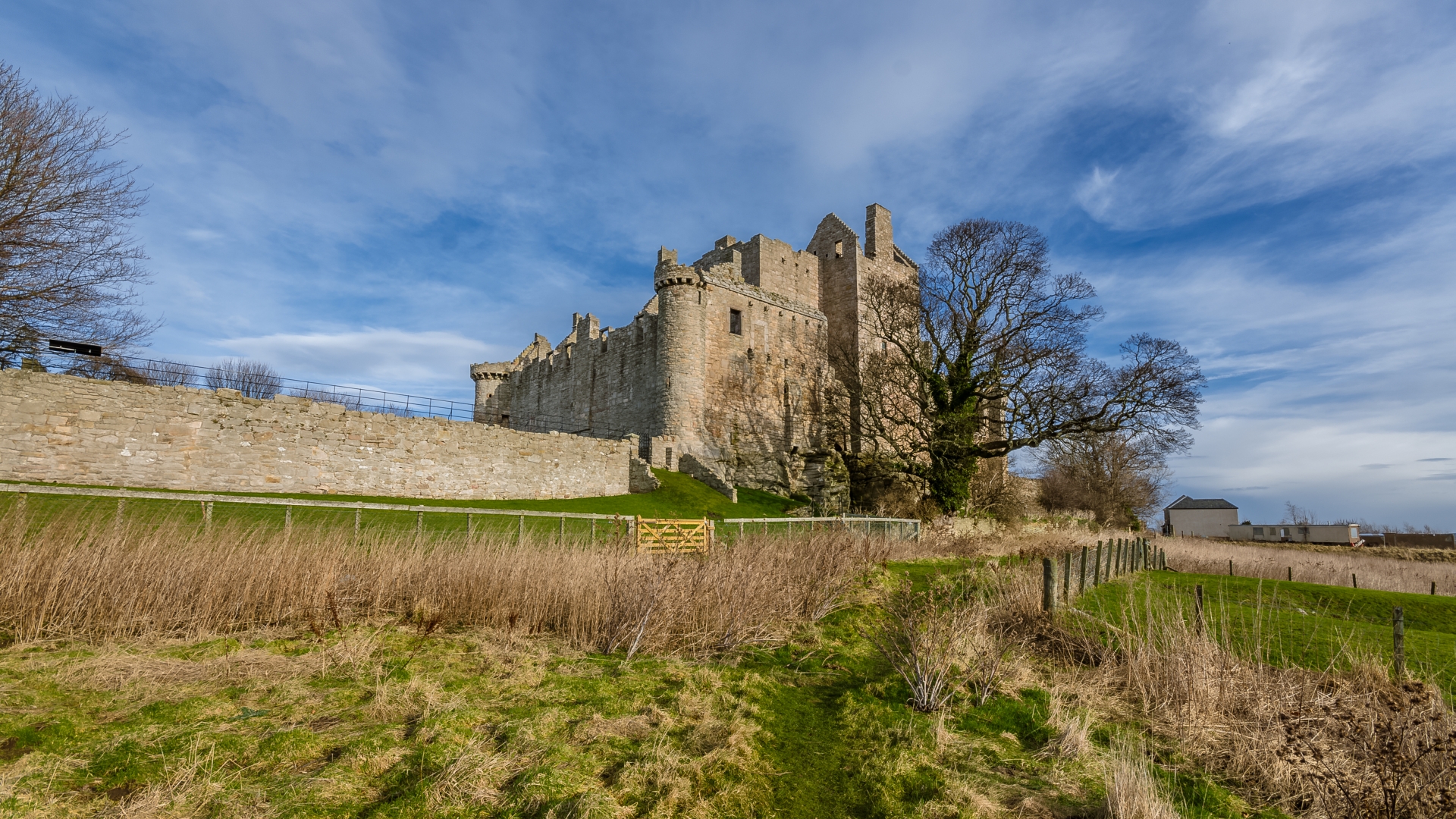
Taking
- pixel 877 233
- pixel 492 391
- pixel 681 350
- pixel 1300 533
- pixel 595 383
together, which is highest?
pixel 877 233

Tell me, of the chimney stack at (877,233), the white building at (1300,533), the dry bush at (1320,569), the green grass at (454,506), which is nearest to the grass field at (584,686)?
the green grass at (454,506)

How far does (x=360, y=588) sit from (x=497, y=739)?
14.7 ft

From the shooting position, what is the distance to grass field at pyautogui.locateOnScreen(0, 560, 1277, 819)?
392cm

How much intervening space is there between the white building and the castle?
32.3m

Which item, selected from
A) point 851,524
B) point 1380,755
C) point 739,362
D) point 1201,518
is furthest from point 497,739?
point 1201,518

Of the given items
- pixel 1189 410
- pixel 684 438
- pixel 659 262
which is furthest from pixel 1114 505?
pixel 659 262

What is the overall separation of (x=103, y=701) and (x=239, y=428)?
661 inches

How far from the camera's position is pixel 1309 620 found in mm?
9656

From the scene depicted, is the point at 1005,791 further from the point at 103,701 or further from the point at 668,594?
the point at 103,701

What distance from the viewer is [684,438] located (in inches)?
1224

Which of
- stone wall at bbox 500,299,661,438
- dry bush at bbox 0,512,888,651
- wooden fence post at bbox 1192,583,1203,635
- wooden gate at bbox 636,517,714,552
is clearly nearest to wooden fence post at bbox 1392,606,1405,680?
wooden fence post at bbox 1192,583,1203,635

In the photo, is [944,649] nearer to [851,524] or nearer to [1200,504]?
[851,524]

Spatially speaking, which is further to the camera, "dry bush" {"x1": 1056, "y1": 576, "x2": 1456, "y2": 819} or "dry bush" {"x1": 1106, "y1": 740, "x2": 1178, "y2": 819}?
"dry bush" {"x1": 1056, "y1": 576, "x2": 1456, "y2": 819}

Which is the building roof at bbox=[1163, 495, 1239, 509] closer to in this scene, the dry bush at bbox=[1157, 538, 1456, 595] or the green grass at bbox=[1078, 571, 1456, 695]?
the dry bush at bbox=[1157, 538, 1456, 595]
